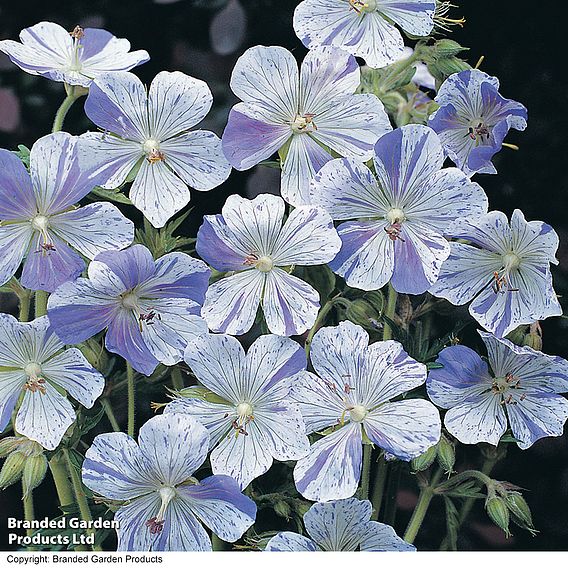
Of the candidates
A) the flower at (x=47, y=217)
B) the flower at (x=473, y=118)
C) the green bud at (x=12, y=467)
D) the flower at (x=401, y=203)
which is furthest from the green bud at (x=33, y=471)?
the flower at (x=473, y=118)

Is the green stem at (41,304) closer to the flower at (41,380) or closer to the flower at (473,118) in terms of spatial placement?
the flower at (41,380)

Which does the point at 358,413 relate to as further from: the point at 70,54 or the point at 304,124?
the point at 70,54

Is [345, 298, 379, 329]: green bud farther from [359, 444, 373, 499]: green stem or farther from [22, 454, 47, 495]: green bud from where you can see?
[22, 454, 47, 495]: green bud

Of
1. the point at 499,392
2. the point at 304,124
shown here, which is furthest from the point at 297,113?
the point at 499,392

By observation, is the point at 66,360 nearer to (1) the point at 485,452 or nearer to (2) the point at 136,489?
(2) the point at 136,489
